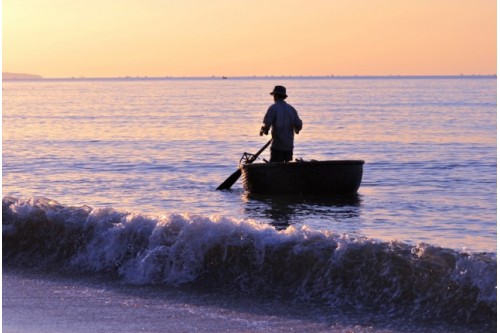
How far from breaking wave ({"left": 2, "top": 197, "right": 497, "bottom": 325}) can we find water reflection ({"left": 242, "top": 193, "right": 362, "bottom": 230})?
4885 millimetres

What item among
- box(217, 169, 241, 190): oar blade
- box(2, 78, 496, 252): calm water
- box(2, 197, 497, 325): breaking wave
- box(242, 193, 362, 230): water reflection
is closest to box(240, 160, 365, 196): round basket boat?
box(242, 193, 362, 230): water reflection

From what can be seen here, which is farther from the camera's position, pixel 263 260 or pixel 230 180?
pixel 230 180

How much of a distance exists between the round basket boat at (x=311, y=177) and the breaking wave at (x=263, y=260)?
635 cm

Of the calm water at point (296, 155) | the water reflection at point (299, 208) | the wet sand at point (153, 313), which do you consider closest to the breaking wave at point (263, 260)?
the wet sand at point (153, 313)

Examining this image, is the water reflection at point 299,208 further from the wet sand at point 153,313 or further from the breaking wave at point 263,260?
the wet sand at point 153,313

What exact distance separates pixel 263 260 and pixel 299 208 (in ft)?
24.0

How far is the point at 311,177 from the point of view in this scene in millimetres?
17047

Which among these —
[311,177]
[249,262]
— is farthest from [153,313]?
[311,177]

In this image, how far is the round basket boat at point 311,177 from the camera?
1702cm

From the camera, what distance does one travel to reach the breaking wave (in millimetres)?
8258

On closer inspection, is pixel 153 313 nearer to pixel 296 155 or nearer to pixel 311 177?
pixel 311 177

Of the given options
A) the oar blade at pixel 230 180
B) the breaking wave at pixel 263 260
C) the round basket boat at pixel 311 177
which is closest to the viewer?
the breaking wave at pixel 263 260

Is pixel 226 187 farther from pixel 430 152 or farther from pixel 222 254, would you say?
pixel 430 152

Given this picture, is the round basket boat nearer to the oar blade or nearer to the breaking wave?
the oar blade
